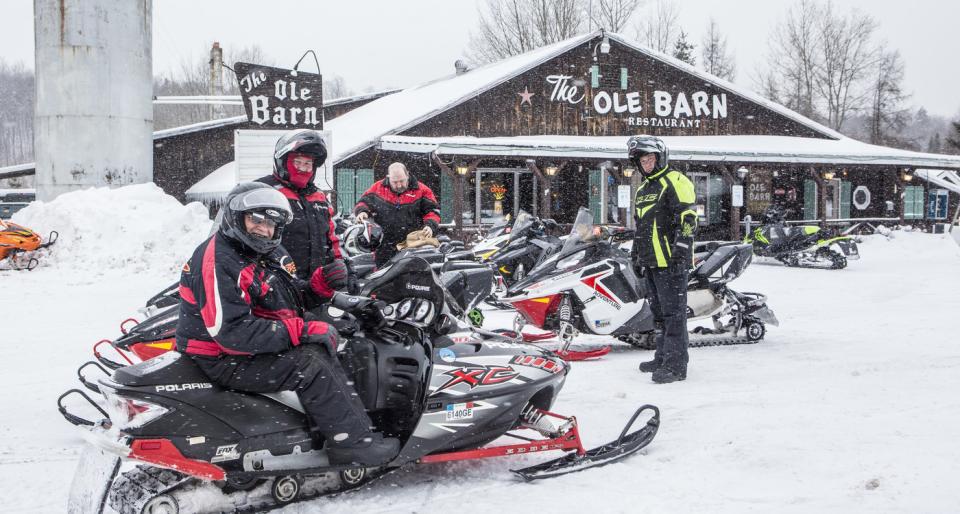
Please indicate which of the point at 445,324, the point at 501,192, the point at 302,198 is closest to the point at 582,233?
the point at 302,198

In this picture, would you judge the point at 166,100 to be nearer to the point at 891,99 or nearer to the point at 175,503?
the point at 175,503

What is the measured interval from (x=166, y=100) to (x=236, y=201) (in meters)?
17.5

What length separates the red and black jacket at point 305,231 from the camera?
4.13 meters

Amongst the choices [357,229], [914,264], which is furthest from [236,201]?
[914,264]

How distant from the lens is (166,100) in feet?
62.2

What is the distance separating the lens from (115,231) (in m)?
12.4

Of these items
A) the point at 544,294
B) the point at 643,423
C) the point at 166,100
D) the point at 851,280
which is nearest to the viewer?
the point at 643,423

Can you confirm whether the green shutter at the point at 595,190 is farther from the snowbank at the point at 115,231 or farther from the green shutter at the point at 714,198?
the snowbank at the point at 115,231

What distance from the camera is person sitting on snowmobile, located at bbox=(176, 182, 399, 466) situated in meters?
2.94

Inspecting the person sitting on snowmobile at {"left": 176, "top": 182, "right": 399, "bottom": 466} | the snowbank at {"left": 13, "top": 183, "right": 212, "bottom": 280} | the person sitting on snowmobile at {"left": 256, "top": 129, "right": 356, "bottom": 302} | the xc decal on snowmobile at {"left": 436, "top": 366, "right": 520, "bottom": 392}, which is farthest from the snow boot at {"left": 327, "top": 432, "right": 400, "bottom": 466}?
the snowbank at {"left": 13, "top": 183, "right": 212, "bottom": 280}

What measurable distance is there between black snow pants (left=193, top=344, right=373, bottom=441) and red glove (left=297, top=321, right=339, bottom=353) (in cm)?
6

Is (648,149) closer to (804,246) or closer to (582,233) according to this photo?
(582,233)

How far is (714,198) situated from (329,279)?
19.4 metres

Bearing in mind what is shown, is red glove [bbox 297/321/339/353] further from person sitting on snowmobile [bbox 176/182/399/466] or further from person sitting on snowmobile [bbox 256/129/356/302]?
person sitting on snowmobile [bbox 256/129/356/302]
